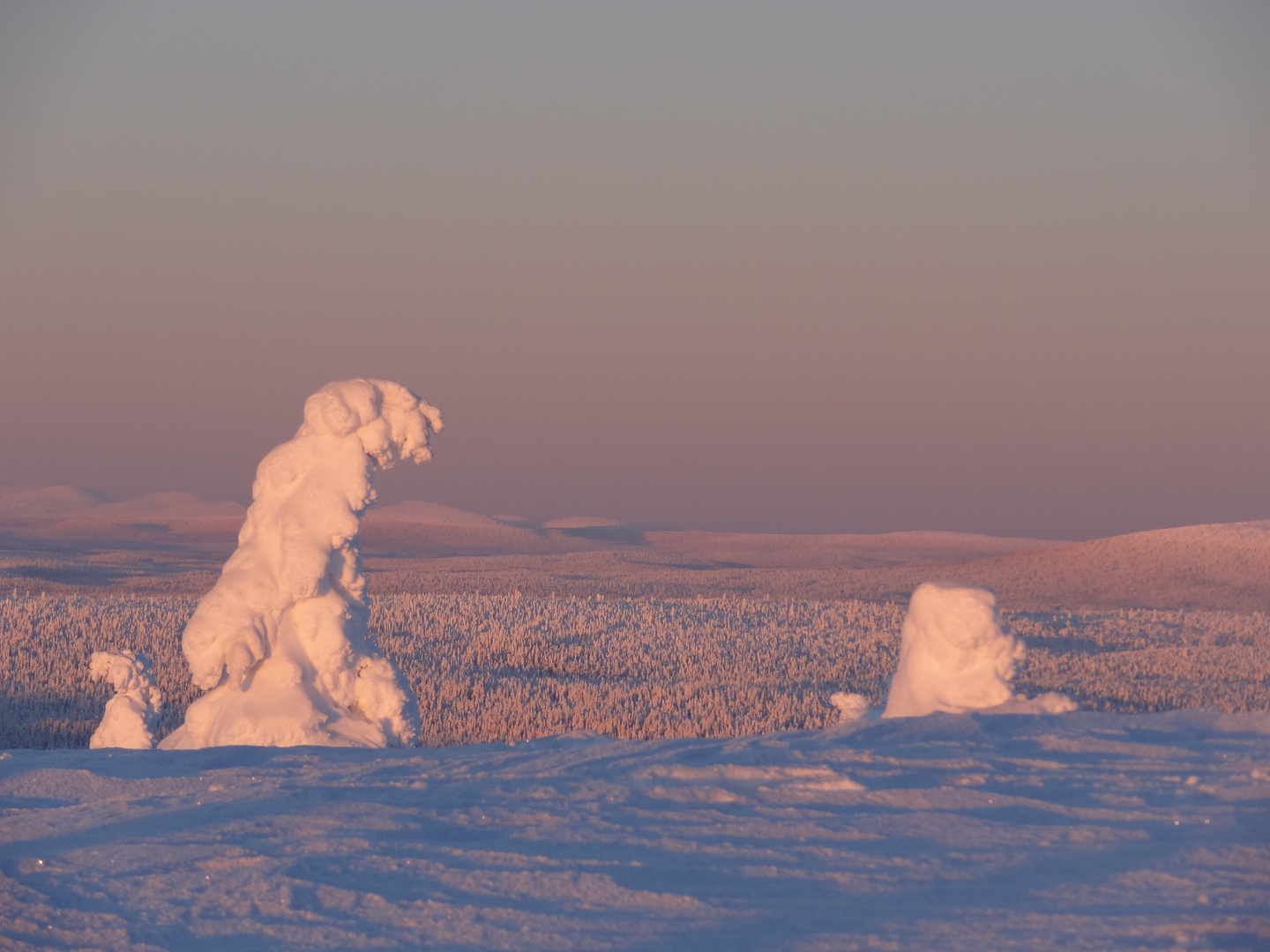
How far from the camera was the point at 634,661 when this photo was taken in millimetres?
16188

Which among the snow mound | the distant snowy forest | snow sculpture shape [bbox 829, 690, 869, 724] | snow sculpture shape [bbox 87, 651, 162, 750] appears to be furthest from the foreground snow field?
the snow mound

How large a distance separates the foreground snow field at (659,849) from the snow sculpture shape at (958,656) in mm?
A: 1328

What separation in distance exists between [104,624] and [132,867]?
49.1 ft

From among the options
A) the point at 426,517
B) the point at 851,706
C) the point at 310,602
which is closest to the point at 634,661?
the point at 851,706

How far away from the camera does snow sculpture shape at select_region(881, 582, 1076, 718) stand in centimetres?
763

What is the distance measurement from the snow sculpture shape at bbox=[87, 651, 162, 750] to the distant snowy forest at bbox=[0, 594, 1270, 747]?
9.20 ft

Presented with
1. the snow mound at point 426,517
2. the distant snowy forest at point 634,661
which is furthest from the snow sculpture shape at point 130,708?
the snow mound at point 426,517

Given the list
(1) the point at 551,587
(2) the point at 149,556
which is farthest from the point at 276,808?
(2) the point at 149,556

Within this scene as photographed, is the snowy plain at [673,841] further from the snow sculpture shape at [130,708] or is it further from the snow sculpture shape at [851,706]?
the snow sculpture shape at [130,708]

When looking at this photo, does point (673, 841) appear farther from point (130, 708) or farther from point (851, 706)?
point (130, 708)

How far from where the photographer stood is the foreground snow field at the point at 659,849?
380 centimetres

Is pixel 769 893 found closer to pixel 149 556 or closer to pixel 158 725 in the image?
pixel 158 725

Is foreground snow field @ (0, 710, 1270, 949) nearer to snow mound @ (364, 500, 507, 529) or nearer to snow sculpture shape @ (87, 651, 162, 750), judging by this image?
snow sculpture shape @ (87, 651, 162, 750)

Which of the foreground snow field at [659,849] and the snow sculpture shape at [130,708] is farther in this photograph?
the snow sculpture shape at [130,708]
